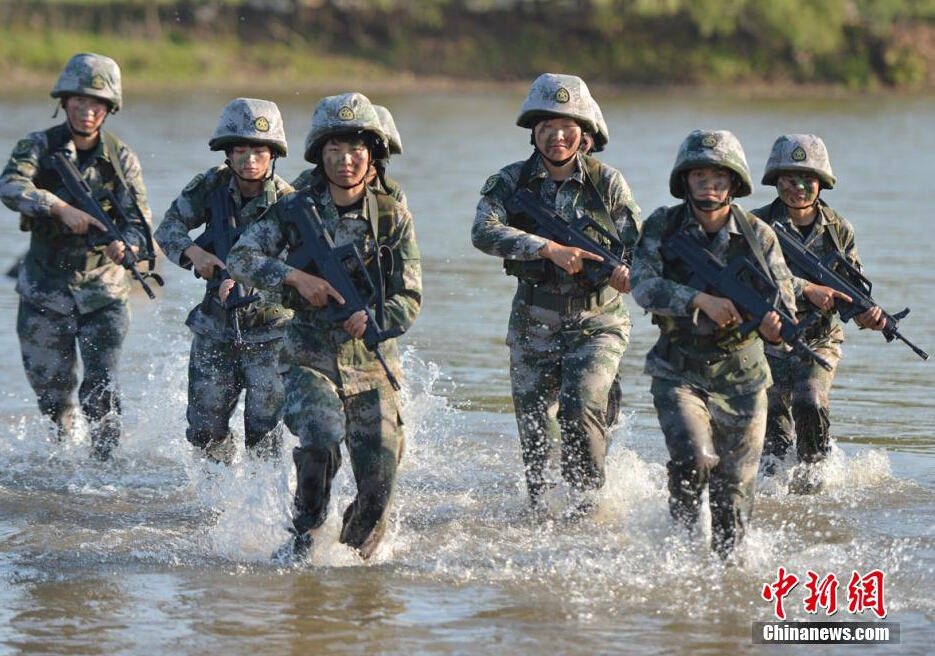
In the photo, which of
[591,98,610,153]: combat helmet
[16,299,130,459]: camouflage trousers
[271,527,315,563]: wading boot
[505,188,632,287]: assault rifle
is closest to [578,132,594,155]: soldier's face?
[591,98,610,153]: combat helmet

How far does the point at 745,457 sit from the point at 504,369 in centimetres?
605

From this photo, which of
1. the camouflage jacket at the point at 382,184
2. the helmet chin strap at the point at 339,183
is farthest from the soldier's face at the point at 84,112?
the helmet chin strap at the point at 339,183

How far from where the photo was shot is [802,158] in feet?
31.4

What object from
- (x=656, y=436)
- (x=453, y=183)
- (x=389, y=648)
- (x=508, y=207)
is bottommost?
(x=389, y=648)

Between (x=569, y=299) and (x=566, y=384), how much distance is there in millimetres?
436

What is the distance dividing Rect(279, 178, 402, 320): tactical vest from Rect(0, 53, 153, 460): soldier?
2298mm

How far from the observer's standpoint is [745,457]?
7910 millimetres

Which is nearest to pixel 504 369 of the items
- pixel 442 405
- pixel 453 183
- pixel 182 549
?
pixel 442 405

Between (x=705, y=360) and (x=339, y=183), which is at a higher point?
(x=339, y=183)

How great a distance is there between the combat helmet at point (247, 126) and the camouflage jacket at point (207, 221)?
0.91 ft

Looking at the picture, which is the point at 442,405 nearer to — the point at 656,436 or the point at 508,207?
the point at 656,436

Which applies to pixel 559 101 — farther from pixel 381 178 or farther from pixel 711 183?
pixel 711 183

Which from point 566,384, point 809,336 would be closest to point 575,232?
point 566,384

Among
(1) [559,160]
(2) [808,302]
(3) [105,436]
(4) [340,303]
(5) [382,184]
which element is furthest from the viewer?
(3) [105,436]
